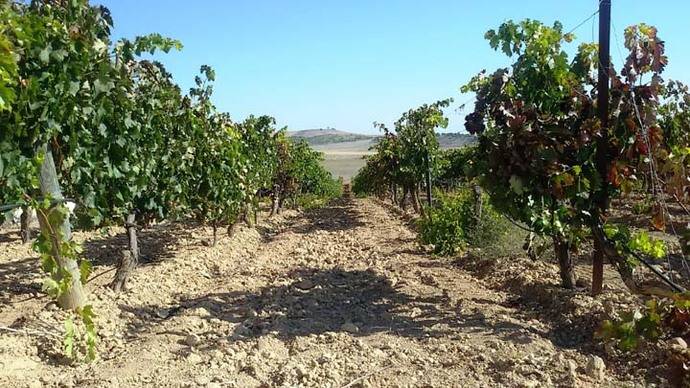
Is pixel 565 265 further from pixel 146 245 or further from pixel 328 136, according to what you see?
pixel 328 136

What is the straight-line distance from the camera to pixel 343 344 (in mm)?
4496

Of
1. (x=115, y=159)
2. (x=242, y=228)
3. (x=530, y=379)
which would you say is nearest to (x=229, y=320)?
(x=115, y=159)

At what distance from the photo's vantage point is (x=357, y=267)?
798cm

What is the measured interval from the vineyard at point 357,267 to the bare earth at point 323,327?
2 cm

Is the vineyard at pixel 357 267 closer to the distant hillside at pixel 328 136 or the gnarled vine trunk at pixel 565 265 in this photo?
the gnarled vine trunk at pixel 565 265

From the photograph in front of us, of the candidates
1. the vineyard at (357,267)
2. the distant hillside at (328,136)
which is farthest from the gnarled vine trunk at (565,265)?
the distant hillside at (328,136)

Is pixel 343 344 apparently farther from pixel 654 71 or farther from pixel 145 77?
pixel 145 77

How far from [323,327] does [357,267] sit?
2926mm

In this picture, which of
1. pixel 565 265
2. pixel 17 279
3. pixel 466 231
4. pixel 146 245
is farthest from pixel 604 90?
pixel 146 245

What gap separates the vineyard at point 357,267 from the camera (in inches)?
150

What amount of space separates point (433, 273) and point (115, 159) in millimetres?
4124

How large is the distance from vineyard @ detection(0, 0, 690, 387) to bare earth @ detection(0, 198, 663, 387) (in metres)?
0.02

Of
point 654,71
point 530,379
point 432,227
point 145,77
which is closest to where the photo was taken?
point 530,379

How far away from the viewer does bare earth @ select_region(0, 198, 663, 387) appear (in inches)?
153
